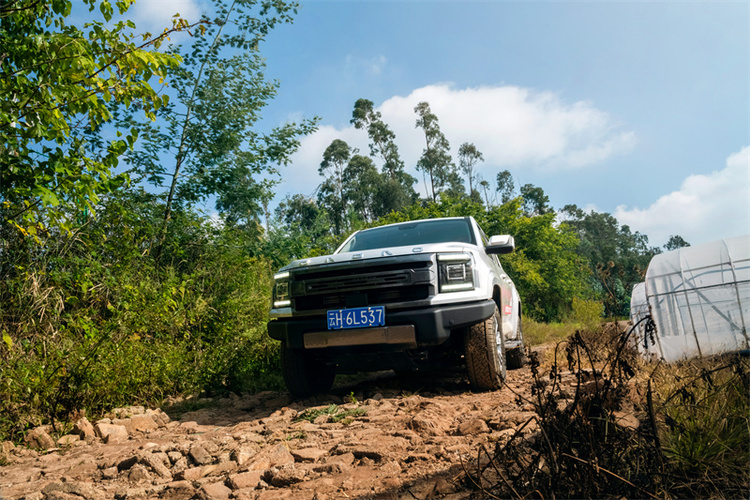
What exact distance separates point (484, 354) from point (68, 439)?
3.70 m

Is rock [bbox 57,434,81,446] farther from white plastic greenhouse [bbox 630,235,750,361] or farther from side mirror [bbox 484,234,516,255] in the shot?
white plastic greenhouse [bbox 630,235,750,361]

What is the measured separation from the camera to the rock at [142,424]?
4.57 meters

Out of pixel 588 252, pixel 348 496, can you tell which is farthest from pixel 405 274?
pixel 588 252

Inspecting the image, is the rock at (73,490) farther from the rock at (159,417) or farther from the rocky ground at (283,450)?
the rock at (159,417)

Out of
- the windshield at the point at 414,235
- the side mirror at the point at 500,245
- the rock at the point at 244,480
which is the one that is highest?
the windshield at the point at 414,235

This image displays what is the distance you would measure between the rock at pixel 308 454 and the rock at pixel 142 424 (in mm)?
2084

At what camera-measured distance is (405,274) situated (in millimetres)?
4371

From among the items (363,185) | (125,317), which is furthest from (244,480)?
(363,185)

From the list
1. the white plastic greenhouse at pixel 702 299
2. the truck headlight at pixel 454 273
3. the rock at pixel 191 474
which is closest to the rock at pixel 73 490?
the rock at pixel 191 474

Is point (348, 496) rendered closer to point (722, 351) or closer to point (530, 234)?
point (722, 351)

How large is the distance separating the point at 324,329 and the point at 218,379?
264 centimetres

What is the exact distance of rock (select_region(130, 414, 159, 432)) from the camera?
4.57m

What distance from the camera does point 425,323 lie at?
4191 mm

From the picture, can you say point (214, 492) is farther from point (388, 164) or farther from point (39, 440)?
point (388, 164)
